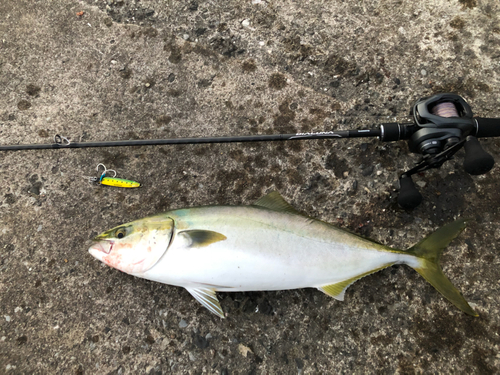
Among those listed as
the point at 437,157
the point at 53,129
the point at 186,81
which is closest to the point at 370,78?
the point at 437,157

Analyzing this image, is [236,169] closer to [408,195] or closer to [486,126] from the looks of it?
[408,195]

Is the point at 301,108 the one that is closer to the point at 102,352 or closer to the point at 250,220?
the point at 250,220

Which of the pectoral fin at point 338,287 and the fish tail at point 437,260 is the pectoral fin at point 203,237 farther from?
the fish tail at point 437,260

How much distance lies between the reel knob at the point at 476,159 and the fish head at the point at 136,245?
1.84m

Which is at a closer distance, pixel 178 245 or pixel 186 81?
pixel 178 245

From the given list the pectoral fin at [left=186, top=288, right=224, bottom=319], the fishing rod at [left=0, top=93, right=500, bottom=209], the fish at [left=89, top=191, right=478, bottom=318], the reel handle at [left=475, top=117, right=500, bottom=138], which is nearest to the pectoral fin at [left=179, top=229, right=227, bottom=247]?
the fish at [left=89, top=191, right=478, bottom=318]

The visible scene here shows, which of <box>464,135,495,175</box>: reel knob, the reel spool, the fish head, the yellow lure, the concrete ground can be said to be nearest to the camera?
<box>464,135,495,175</box>: reel knob

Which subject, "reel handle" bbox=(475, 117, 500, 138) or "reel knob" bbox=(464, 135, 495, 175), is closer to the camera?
"reel knob" bbox=(464, 135, 495, 175)

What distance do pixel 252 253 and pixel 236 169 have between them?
79cm

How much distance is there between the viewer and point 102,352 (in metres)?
2.12

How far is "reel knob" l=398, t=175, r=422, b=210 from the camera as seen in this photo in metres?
2.04

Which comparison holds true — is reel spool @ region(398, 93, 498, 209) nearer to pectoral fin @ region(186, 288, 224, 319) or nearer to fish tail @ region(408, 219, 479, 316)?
fish tail @ region(408, 219, 479, 316)

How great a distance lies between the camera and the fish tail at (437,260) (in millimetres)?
1919

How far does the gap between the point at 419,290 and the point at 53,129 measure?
3.24 metres
